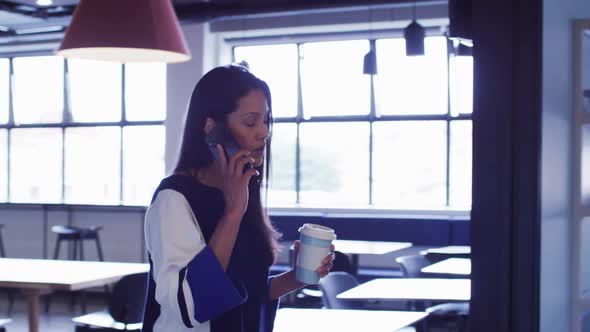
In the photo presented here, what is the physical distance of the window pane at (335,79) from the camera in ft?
31.5

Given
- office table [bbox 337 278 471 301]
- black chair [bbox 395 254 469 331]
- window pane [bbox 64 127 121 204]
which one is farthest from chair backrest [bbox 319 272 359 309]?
window pane [bbox 64 127 121 204]

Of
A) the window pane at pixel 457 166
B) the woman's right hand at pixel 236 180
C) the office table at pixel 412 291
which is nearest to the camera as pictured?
the woman's right hand at pixel 236 180

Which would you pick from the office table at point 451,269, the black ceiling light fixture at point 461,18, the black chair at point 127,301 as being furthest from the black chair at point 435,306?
the black ceiling light fixture at point 461,18

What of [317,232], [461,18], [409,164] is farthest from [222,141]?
→ [409,164]

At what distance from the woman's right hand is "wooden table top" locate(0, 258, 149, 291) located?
9.78ft

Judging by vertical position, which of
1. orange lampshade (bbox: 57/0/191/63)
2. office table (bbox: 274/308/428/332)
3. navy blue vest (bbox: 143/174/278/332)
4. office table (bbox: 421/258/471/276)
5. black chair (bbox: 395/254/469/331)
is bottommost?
black chair (bbox: 395/254/469/331)

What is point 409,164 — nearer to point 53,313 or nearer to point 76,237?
point 76,237

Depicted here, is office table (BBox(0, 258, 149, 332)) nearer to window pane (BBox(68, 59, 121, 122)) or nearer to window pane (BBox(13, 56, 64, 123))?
→ window pane (BBox(68, 59, 121, 122))

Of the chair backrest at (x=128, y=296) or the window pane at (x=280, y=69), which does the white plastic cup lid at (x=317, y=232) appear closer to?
the chair backrest at (x=128, y=296)

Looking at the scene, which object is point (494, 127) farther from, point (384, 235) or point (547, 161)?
point (384, 235)

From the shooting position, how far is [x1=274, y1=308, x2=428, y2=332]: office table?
2814 mm

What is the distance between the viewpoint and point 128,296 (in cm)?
454

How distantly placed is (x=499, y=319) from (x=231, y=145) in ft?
1.93

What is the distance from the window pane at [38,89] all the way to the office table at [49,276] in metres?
5.91
